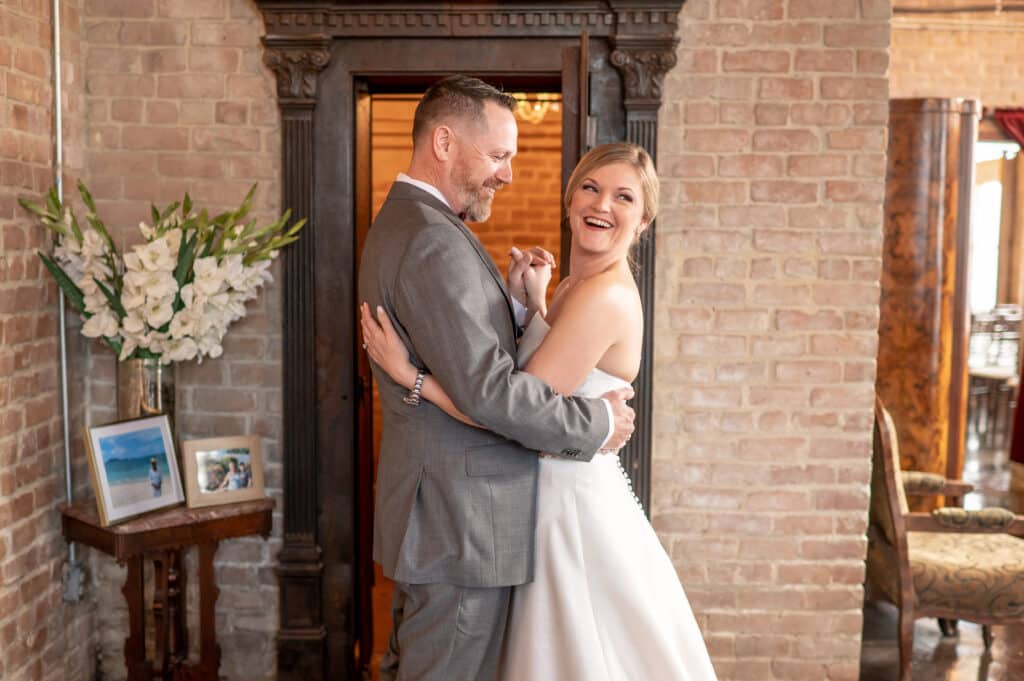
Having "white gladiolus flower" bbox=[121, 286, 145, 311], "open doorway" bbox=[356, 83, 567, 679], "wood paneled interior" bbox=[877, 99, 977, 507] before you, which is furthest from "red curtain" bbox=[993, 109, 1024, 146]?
"white gladiolus flower" bbox=[121, 286, 145, 311]

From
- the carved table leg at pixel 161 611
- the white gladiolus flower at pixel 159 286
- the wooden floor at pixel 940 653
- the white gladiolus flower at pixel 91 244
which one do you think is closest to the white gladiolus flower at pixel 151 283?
the white gladiolus flower at pixel 159 286

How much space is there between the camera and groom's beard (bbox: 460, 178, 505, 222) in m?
2.38

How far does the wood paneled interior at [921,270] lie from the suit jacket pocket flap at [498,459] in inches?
130

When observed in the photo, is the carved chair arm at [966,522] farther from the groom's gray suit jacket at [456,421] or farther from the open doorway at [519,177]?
the open doorway at [519,177]

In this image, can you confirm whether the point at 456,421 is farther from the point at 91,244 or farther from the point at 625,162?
the point at 91,244

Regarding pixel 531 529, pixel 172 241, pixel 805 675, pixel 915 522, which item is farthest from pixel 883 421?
pixel 172 241

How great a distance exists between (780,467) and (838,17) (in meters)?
1.64

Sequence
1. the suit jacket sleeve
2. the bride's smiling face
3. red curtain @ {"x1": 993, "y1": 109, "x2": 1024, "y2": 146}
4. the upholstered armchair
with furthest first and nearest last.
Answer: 1. red curtain @ {"x1": 993, "y1": 109, "x2": 1024, "y2": 146}
2. the upholstered armchair
3. the bride's smiling face
4. the suit jacket sleeve

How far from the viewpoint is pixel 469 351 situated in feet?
7.06

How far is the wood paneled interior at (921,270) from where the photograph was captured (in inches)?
195

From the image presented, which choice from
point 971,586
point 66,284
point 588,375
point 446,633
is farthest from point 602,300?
point 971,586

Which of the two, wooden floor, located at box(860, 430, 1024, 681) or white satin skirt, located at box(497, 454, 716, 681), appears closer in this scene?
white satin skirt, located at box(497, 454, 716, 681)

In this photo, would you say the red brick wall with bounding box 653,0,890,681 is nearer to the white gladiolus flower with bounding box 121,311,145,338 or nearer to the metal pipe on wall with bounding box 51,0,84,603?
the white gladiolus flower with bounding box 121,311,145,338

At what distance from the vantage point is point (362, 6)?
3.47 metres
